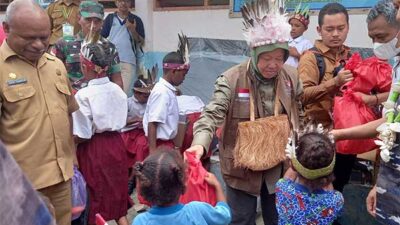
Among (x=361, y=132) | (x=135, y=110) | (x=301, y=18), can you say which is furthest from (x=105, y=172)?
(x=301, y=18)

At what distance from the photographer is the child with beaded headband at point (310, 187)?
2715 millimetres

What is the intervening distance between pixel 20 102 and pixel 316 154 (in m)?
1.69

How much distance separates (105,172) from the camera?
3855 millimetres

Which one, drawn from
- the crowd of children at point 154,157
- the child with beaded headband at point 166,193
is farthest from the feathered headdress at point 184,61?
the child with beaded headband at point 166,193

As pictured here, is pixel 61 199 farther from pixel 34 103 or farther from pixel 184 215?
pixel 184 215

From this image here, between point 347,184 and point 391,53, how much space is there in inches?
44.6

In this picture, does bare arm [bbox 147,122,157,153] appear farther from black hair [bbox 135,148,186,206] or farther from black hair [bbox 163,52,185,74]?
black hair [bbox 135,148,186,206]

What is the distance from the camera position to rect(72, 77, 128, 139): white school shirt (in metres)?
3.64

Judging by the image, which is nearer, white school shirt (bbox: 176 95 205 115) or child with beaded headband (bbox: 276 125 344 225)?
child with beaded headband (bbox: 276 125 344 225)

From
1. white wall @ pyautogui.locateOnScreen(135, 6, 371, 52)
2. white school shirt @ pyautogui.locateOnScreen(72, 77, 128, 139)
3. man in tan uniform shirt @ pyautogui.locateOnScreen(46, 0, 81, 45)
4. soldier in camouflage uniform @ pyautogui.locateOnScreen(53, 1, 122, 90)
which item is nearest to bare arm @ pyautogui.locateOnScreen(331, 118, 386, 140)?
white school shirt @ pyautogui.locateOnScreen(72, 77, 128, 139)

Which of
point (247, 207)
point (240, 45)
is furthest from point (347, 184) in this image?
point (240, 45)

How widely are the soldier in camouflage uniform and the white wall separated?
1.86 m

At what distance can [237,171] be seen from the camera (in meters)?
3.15

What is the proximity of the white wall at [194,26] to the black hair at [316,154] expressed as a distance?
2.67 m
